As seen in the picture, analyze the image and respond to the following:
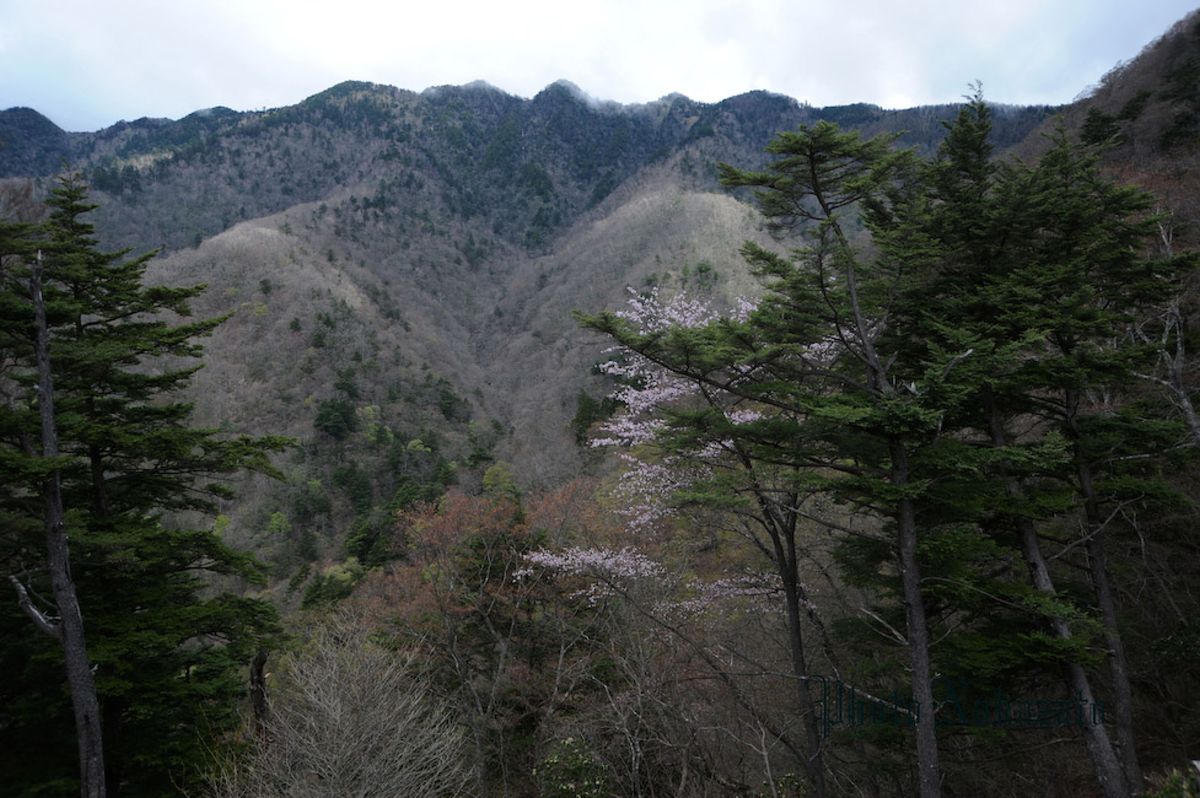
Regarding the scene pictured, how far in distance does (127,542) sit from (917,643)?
10.9m

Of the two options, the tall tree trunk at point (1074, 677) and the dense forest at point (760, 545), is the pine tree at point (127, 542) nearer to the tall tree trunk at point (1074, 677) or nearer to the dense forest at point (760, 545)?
the dense forest at point (760, 545)

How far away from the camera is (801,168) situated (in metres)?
7.75

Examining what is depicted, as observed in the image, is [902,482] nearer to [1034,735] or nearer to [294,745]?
[1034,735]

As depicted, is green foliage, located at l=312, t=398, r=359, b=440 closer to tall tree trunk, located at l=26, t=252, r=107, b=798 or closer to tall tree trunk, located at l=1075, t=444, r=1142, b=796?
tall tree trunk, located at l=26, t=252, r=107, b=798

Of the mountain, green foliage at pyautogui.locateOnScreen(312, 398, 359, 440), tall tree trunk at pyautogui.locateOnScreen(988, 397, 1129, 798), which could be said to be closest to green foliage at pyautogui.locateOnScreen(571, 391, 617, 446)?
the mountain

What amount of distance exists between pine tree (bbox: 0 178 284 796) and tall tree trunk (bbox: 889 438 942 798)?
31.9 feet

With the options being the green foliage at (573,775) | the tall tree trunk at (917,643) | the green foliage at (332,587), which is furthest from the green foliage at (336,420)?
the tall tree trunk at (917,643)

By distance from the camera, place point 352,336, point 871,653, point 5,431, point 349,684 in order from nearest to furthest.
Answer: point 349,684 < point 5,431 < point 871,653 < point 352,336

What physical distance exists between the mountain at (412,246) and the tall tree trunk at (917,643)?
452cm

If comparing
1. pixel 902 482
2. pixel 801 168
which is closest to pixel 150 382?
pixel 801 168

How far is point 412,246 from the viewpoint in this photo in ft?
349

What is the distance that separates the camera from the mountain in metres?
50.9

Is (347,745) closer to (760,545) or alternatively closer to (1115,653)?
(760,545)

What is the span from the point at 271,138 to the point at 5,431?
469ft
